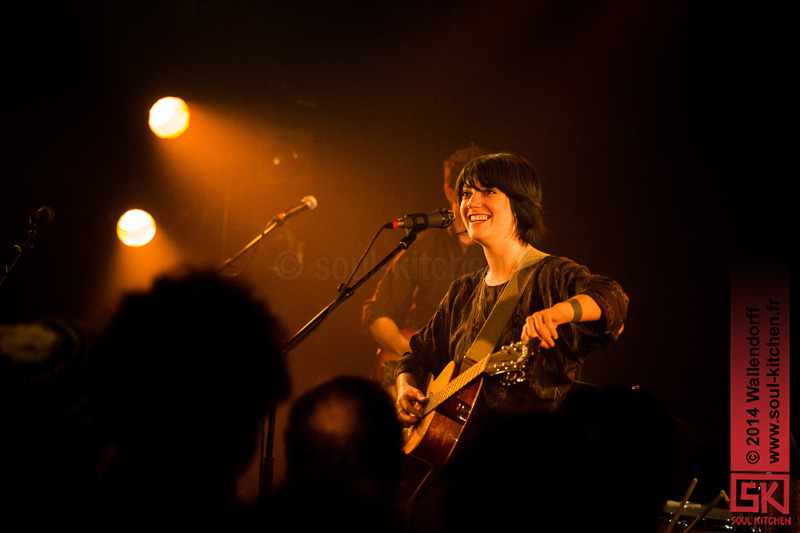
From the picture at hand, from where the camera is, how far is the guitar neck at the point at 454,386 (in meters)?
2.38

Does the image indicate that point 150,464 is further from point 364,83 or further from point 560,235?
point 364,83

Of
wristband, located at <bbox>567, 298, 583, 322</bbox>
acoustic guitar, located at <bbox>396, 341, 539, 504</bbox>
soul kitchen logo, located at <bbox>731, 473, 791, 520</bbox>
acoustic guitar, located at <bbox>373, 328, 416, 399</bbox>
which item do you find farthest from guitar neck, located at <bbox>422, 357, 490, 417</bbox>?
acoustic guitar, located at <bbox>373, 328, 416, 399</bbox>

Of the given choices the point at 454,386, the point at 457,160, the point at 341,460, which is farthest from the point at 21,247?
the point at 457,160

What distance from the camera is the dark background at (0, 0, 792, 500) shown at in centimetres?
371

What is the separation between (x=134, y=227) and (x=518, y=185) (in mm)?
2845

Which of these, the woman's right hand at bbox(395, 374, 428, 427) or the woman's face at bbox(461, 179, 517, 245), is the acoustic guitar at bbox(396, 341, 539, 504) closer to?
the woman's right hand at bbox(395, 374, 428, 427)

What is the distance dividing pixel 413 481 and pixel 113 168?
3.61m

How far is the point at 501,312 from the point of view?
2.71 m

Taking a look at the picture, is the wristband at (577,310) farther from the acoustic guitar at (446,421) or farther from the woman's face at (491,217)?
the woman's face at (491,217)

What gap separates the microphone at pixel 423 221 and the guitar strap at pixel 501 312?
16.7 inches

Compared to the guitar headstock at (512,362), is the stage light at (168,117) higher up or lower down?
higher up

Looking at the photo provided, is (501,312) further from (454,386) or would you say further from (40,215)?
(40,215)

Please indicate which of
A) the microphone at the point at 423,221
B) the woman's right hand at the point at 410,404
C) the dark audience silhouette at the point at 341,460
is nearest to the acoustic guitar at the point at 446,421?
the woman's right hand at the point at 410,404

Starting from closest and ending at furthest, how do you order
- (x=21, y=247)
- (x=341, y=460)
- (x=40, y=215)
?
(x=341, y=460) < (x=21, y=247) < (x=40, y=215)
